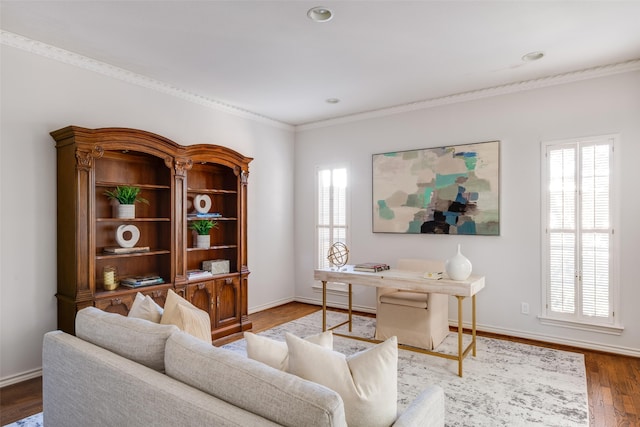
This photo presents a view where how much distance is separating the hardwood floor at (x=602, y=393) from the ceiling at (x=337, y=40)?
2.83 m

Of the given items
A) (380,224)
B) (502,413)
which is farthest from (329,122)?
(502,413)

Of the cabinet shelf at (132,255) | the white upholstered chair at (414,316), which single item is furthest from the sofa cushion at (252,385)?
the white upholstered chair at (414,316)

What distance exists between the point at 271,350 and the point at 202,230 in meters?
2.90

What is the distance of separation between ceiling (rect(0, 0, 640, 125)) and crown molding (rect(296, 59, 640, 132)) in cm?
11

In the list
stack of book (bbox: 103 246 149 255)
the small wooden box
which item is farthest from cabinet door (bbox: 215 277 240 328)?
stack of book (bbox: 103 246 149 255)

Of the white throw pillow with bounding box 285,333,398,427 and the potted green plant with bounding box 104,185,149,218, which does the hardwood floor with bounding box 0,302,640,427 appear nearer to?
the potted green plant with bounding box 104,185,149,218

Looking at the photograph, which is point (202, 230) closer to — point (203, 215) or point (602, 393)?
point (203, 215)

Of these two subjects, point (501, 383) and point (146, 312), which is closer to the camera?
point (146, 312)

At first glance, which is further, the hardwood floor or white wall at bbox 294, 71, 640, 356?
white wall at bbox 294, 71, 640, 356

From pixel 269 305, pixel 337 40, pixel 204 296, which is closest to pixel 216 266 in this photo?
pixel 204 296

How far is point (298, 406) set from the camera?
113cm

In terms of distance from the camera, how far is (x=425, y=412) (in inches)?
57.1

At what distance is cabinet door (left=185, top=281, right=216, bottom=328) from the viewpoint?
396cm

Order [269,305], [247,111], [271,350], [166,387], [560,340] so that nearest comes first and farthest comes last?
[166,387] < [271,350] < [560,340] < [247,111] < [269,305]
